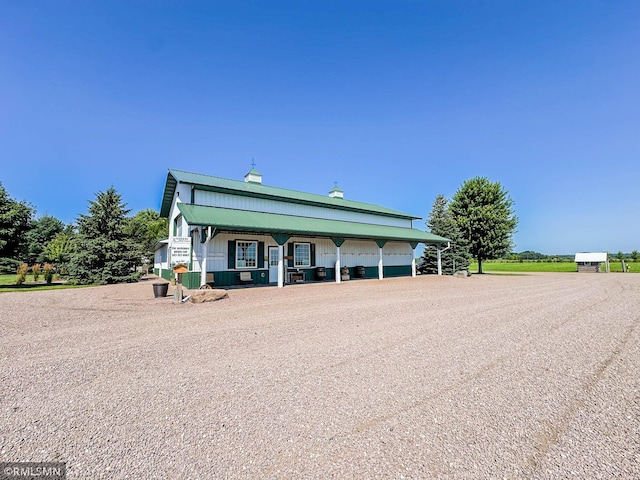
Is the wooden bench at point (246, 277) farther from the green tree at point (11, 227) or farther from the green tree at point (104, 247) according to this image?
the green tree at point (11, 227)

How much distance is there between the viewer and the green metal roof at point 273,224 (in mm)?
13688

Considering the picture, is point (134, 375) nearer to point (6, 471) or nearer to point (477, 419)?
point (6, 471)

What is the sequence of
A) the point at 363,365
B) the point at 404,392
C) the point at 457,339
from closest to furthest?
the point at 404,392 < the point at 363,365 < the point at 457,339

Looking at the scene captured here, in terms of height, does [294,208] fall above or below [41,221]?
below

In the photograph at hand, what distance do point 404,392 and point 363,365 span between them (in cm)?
95

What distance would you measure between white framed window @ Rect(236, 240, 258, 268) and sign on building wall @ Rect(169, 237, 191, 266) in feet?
15.0

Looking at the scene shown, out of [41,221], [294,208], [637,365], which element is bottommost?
[637,365]

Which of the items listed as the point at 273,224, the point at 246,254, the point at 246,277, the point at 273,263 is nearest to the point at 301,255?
the point at 273,263

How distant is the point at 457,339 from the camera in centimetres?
576

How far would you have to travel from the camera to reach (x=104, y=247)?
60.4 feet

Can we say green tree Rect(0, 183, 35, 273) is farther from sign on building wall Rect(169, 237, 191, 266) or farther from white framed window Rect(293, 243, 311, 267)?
white framed window Rect(293, 243, 311, 267)

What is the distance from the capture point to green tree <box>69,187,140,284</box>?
18.2 meters

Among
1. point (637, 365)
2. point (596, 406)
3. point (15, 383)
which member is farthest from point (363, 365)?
point (15, 383)

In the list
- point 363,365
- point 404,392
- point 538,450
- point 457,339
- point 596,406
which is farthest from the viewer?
point 457,339
